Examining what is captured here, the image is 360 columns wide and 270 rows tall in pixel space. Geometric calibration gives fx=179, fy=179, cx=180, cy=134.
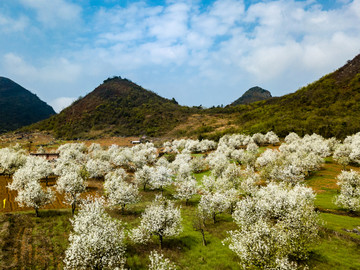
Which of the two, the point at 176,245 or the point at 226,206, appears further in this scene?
the point at 226,206

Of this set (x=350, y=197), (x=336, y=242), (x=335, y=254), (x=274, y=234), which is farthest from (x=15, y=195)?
(x=350, y=197)

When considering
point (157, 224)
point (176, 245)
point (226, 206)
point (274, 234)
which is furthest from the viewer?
point (226, 206)

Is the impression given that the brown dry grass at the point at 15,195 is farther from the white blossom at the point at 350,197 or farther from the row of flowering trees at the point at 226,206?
the white blossom at the point at 350,197

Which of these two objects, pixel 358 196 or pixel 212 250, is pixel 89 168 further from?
pixel 358 196

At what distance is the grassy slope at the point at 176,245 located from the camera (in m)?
24.6

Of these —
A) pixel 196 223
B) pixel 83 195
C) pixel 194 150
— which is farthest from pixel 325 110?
pixel 83 195

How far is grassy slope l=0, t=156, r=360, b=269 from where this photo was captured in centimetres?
2464

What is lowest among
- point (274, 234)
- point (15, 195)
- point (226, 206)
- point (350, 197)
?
point (15, 195)

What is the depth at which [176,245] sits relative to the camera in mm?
30641

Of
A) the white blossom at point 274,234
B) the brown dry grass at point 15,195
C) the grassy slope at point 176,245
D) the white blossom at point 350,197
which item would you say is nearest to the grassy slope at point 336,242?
the grassy slope at point 176,245

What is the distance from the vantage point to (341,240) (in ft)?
92.7

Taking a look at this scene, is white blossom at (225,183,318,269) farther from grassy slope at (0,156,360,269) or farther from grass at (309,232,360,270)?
grassy slope at (0,156,360,269)

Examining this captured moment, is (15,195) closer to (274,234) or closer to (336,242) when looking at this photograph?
(274,234)

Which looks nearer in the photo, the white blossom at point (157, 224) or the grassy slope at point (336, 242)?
the grassy slope at point (336, 242)
